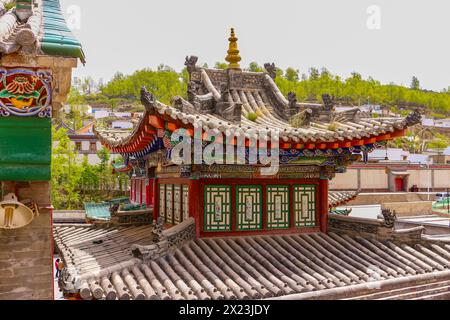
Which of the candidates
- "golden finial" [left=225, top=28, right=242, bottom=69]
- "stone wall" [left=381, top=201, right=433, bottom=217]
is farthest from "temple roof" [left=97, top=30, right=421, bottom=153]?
"stone wall" [left=381, top=201, right=433, bottom=217]

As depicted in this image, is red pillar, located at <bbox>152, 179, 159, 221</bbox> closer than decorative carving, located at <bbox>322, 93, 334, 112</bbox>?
No

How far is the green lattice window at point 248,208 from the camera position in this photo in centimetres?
1040

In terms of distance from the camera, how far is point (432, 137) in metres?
107

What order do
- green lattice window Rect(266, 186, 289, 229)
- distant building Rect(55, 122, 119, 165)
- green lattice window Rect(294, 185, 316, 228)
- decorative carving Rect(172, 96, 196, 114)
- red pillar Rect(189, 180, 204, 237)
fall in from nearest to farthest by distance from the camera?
decorative carving Rect(172, 96, 196, 114)
red pillar Rect(189, 180, 204, 237)
green lattice window Rect(266, 186, 289, 229)
green lattice window Rect(294, 185, 316, 228)
distant building Rect(55, 122, 119, 165)

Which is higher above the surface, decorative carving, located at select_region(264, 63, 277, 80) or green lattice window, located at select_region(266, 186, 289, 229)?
decorative carving, located at select_region(264, 63, 277, 80)

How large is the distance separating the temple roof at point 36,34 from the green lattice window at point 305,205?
6546 millimetres

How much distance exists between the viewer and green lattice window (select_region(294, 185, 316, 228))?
1100 cm

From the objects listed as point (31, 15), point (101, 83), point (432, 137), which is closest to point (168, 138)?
point (31, 15)

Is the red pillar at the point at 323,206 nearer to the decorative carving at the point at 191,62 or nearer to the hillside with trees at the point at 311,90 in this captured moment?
the decorative carving at the point at 191,62

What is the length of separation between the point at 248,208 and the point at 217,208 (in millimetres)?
730

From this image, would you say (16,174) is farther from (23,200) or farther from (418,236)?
(418,236)

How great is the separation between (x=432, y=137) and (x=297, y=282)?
108976mm

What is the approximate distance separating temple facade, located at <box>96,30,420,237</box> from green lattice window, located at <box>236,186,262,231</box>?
0.02 meters

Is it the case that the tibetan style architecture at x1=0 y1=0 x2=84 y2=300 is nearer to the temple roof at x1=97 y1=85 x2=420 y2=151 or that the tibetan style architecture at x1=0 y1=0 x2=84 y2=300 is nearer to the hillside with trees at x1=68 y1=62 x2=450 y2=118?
the temple roof at x1=97 y1=85 x2=420 y2=151
